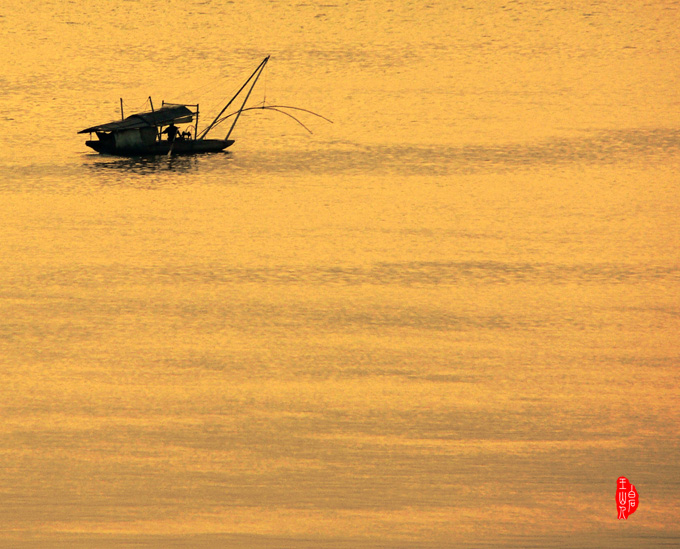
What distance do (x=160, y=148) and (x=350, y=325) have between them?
28174mm

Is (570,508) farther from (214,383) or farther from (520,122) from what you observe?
(520,122)

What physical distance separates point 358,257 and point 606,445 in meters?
15.1

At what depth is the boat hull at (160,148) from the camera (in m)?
53.8

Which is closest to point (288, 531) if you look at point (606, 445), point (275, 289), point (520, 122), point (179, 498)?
point (179, 498)

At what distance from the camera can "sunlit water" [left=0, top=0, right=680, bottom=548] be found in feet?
61.7

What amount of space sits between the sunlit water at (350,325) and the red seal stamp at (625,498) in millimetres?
152

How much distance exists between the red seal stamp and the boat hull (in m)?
37.9

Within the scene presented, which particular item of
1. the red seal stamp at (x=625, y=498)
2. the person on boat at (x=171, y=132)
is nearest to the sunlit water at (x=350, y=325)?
the red seal stamp at (x=625, y=498)

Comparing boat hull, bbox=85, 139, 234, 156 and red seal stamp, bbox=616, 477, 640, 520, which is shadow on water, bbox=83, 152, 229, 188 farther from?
red seal stamp, bbox=616, 477, 640, 520

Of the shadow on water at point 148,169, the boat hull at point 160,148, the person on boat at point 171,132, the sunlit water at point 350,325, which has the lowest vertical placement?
the sunlit water at point 350,325

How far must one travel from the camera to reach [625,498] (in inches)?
744

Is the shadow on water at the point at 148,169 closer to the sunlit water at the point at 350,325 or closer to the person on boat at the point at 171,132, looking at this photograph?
the sunlit water at the point at 350,325

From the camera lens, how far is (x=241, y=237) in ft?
125

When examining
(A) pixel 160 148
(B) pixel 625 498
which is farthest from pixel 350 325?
(A) pixel 160 148
